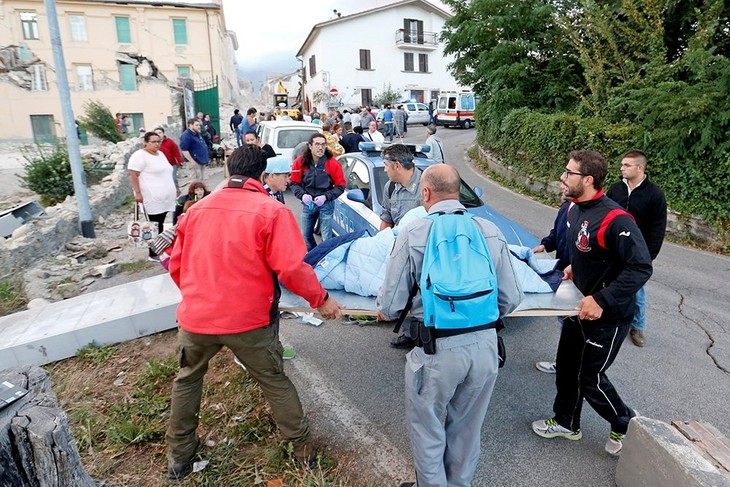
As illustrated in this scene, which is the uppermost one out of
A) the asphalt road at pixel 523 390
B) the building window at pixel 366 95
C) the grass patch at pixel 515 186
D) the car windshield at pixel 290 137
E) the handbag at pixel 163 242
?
the building window at pixel 366 95

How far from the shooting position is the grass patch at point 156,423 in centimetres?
276

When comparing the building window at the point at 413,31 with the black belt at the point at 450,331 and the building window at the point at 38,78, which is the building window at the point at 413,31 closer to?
the building window at the point at 38,78

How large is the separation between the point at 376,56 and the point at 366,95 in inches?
138

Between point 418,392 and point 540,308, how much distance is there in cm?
124

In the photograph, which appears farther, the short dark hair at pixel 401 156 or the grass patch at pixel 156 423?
the short dark hair at pixel 401 156

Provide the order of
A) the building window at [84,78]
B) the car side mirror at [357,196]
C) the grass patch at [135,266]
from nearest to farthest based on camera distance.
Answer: the car side mirror at [357,196], the grass patch at [135,266], the building window at [84,78]

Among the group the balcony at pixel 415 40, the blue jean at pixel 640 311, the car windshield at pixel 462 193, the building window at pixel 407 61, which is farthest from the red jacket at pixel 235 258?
the building window at pixel 407 61

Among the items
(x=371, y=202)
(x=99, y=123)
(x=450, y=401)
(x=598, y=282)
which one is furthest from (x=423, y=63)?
(x=450, y=401)

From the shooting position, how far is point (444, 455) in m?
2.41

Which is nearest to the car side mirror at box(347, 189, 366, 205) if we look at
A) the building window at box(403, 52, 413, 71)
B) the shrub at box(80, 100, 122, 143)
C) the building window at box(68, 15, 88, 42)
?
the shrub at box(80, 100, 122, 143)

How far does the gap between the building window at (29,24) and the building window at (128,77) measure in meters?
5.31

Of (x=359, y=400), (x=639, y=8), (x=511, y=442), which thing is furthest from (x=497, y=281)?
(x=639, y=8)

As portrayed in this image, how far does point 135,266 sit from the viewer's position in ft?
21.8

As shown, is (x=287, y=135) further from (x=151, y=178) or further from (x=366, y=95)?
(x=366, y=95)
